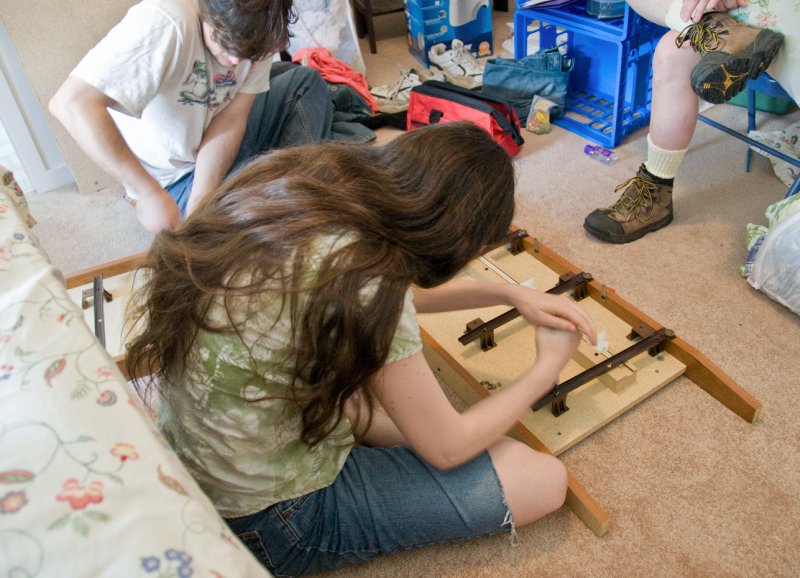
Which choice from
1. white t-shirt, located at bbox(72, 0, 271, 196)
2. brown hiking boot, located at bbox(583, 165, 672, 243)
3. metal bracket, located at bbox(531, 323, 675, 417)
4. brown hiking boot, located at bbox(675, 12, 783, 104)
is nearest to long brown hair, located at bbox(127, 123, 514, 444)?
metal bracket, located at bbox(531, 323, 675, 417)

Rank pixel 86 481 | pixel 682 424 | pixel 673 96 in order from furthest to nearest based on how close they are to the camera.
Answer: pixel 673 96
pixel 682 424
pixel 86 481

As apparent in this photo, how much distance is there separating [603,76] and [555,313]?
1.57 metres

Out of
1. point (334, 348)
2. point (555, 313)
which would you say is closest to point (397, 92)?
point (555, 313)

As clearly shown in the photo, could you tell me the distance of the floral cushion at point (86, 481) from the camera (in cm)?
41

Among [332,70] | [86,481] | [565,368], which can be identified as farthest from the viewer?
[332,70]

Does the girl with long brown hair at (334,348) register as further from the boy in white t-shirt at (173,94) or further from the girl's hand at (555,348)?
the boy in white t-shirt at (173,94)

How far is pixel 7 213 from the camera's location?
796 millimetres

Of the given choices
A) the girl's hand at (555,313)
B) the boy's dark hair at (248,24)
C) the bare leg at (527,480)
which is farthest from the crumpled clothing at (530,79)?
the bare leg at (527,480)

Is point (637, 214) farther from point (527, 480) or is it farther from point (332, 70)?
point (332, 70)

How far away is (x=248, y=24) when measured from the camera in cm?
130

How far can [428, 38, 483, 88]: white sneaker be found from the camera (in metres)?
2.59

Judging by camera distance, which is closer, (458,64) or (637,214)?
(637,214)

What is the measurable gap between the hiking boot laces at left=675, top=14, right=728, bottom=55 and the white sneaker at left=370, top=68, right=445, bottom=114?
3.67ft

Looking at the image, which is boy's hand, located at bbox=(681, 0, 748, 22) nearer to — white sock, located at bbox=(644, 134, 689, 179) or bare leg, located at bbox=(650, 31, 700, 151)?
bare leg, located at bbox=(650, 31, 700, 151)
